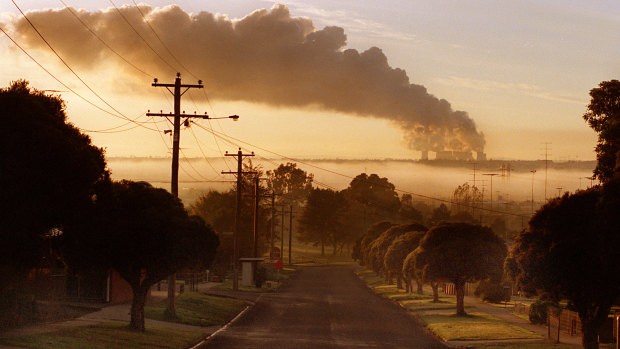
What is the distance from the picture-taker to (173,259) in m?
36.4

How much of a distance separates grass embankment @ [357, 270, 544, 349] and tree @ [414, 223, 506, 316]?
2.09 meters

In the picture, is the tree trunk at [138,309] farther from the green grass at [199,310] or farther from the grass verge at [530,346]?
the grass verge at [530,346]

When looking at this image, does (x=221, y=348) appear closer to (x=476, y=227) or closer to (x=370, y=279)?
(x=476, y=227)

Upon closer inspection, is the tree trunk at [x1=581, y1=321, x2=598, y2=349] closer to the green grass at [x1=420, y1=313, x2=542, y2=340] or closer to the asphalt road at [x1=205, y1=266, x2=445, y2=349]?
the asphalt road at [x1=205, y1=266, x2=445, y2=349]

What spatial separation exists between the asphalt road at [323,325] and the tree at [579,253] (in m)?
8.75

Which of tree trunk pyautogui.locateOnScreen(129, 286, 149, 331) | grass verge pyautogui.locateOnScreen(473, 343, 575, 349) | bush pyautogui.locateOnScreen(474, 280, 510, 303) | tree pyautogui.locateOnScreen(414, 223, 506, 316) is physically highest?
tree pyautogui.locateOnScreen(414, 223, 506, 316)

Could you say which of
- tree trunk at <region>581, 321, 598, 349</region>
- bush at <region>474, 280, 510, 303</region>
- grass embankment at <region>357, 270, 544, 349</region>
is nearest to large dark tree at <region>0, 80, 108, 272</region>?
tree trunk at <region>581, 321, 598, 349</region>

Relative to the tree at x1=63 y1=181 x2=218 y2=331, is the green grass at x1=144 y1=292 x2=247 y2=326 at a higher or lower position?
lower

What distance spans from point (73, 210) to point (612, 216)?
18735 millimetres

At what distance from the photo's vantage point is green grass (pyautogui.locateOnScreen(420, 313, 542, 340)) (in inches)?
1640

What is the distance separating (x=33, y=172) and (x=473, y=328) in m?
26.6

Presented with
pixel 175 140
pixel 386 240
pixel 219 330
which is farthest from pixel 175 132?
pixel 386 240

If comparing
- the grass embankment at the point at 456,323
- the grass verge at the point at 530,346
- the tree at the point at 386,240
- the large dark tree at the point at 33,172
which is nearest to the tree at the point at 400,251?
the grass embankment at the point at 456,323

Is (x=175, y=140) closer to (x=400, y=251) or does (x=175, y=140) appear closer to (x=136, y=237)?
(x=136, y=237)
